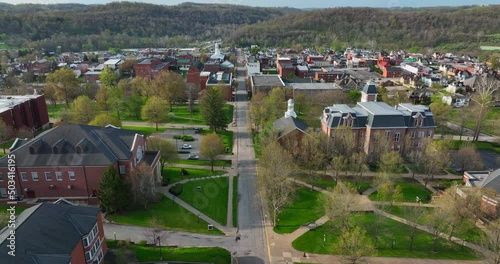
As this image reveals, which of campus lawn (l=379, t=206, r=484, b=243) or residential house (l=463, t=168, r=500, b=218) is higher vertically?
residential house (l=463, t=168, r=500, b=218)

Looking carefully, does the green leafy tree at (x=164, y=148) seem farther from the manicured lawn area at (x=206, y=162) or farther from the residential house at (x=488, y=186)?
the residential house at (x=488, y=186)

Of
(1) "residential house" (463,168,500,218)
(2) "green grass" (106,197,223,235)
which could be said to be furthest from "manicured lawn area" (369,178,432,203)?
(2) "green grass" (106,197,223,235)

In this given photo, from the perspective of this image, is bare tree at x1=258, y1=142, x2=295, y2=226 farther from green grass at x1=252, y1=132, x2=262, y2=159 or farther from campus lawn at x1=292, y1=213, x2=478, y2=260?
green grass at x1=252, y1=132, x2=262, y2=159

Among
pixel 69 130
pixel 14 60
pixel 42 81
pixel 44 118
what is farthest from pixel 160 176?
pixel 14 60

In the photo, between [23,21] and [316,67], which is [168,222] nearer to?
[316,67]

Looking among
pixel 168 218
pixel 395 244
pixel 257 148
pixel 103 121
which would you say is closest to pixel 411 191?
pixel 395 244

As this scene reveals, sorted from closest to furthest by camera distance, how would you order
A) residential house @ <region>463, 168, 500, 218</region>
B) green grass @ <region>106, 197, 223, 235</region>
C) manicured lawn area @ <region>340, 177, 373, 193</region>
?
green grass @ <region>106, 197, 223, 235</region> → residential house @ <region>463, 168, 500, 218</region> → manicured lawn area @ <region>340, 177, 373, 193</region>
